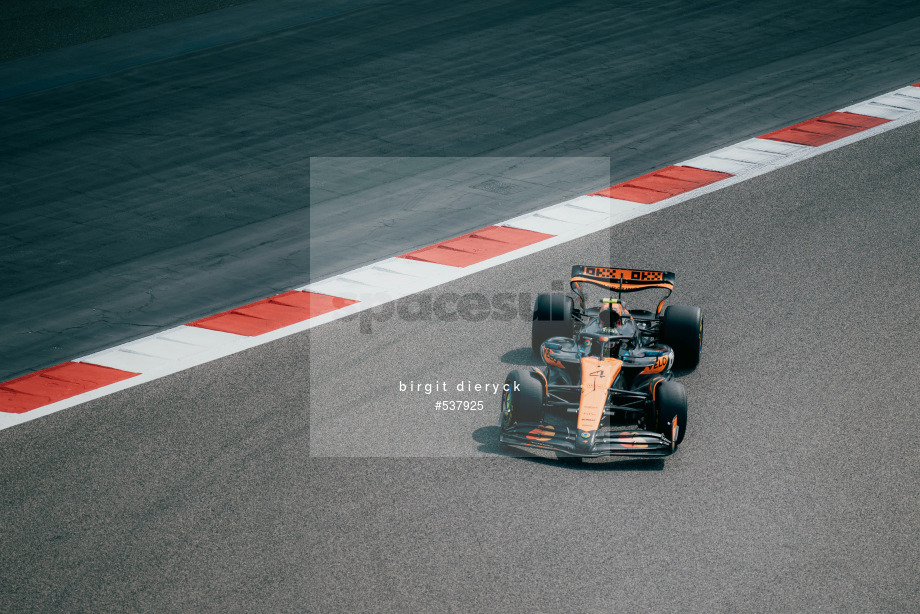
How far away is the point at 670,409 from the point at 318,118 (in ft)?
28.2

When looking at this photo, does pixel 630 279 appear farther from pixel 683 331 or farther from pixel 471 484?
pixel 471 484

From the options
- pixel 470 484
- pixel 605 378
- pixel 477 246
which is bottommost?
pixel 470 484

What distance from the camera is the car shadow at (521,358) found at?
9.07 meters

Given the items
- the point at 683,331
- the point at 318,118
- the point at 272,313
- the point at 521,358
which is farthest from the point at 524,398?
the point at 318,118

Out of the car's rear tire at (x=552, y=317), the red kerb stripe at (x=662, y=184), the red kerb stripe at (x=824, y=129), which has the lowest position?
the car's rear tire at (x=552, y=317)

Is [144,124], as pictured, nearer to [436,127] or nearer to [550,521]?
[436,127]

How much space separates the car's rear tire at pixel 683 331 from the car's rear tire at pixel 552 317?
80 centimetres

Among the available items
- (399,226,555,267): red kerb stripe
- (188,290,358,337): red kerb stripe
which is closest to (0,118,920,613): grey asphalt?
(188,290,358,337): red kerb stripe

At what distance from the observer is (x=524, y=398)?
7.62 metres

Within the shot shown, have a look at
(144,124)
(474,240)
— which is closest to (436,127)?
(474,240)

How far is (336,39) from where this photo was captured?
17.4 meters

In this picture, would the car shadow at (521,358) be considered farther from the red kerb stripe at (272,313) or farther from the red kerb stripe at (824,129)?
the red kerb stripe at (824,129)

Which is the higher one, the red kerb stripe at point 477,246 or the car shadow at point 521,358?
the red kerb stripe at point 477,246

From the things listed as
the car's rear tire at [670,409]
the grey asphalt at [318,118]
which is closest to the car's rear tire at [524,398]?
the car's rear tire at [670,409]
